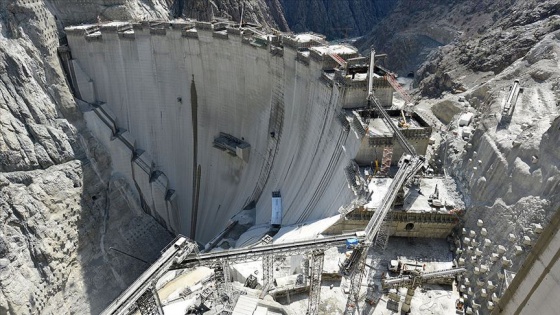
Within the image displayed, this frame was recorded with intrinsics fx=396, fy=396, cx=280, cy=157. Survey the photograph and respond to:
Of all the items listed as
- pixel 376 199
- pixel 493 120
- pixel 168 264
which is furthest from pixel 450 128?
pixel 168 264

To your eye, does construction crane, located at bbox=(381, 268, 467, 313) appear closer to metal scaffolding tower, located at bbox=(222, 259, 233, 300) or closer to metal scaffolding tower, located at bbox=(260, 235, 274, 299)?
metal scaffolding tower, located at bbox=(260, 235, 274, 299)

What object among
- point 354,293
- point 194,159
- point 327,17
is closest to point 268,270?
point 354,293

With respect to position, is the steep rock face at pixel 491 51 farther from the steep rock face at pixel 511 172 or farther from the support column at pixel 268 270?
the support column at pixel 268 270

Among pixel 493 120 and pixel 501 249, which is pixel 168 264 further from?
pixel 493 120

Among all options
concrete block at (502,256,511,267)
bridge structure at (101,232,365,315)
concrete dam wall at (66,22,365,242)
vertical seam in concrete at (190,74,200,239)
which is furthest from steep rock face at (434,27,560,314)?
vertical seam in concrete at (190,74,200,239)

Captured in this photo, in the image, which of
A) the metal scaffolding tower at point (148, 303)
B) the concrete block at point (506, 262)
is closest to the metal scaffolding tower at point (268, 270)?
the metal scaffolding tower at point (148, 303)

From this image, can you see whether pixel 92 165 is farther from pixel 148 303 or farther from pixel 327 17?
pixel 327 17
